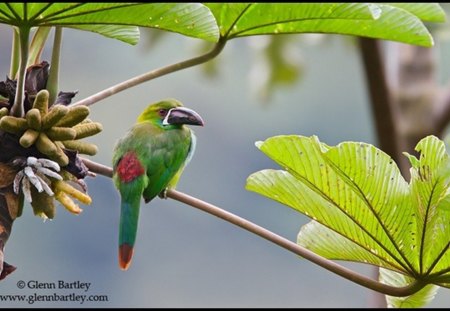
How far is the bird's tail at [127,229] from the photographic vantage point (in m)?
1.19

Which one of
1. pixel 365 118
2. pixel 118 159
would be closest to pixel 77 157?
pixel 118 159

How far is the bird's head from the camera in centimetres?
135

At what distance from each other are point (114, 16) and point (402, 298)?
0.57m

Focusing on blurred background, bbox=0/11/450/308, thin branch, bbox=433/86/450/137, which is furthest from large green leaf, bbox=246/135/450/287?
blurred background, bbox=0/11/450/308

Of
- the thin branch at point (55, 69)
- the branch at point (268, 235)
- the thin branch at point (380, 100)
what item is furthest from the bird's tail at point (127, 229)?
the thin branch at point (380, 100)

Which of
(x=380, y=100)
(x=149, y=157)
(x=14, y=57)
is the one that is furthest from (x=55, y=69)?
(x=380, y=100)

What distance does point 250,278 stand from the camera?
5066 mm

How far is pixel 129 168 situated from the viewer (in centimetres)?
130

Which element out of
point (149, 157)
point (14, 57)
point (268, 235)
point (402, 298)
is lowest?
point (402, 298)


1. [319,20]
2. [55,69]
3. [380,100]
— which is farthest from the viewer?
[380,100]

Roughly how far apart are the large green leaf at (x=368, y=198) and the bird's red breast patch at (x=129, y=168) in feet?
0.73

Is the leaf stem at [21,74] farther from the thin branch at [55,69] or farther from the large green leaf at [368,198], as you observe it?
the large green leaf at [368,198]

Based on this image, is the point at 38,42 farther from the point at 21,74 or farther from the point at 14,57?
the point at 21,74

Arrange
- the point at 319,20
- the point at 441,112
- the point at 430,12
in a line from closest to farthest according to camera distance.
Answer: the point at 319,20
the point at 430,12
the point at 441,112
